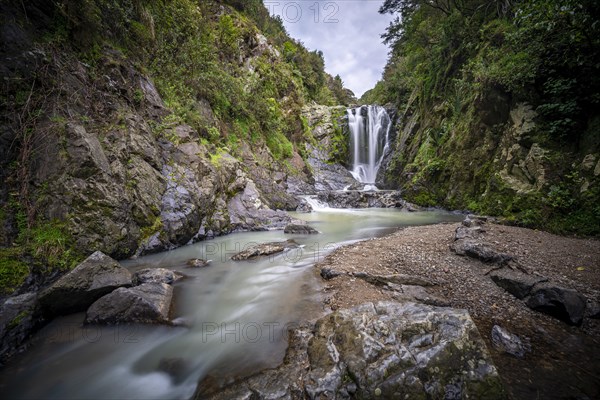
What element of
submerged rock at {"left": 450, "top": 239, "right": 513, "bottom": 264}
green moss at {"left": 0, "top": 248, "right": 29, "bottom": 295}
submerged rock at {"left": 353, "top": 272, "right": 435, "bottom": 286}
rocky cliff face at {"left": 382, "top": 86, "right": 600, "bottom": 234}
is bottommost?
submerged rock at {"left": 353, "top": 272, "right": 435, "bottom": 286}

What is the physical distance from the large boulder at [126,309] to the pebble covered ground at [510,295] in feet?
7.66

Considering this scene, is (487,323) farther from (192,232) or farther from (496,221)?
(192,232)

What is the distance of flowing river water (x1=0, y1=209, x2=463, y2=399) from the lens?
2520 mm

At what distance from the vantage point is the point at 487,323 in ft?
9.51

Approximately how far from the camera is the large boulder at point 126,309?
3.33m

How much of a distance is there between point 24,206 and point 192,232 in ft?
10.6

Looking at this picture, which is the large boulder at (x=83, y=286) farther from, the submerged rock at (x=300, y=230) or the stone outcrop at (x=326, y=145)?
the stone outcrop at (x=326, y=145)

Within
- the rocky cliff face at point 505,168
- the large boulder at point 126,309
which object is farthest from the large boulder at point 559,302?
the large boulder at point 126,309

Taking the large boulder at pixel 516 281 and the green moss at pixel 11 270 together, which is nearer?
the large boulder at pixel 516 281

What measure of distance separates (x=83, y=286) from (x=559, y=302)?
5914 millimetres

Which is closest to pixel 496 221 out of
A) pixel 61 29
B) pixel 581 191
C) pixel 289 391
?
pixel 581 191

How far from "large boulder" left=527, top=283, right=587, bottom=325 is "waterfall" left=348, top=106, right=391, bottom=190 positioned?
19.1 metres

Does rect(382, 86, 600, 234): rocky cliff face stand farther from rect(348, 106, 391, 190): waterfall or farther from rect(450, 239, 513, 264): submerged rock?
rect(348, 106, 391, 190): waterfall

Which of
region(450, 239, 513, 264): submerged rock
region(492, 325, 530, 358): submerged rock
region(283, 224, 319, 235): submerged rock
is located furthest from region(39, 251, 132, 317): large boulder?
region(450, 239, 513, 264): submerged rock
